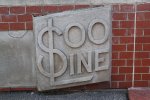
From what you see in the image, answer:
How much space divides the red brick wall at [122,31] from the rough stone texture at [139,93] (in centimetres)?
7

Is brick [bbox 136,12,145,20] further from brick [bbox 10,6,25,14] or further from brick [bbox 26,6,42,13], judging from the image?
brick [bbox 10,6,25,14]

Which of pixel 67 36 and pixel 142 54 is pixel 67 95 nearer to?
pixel 67 36

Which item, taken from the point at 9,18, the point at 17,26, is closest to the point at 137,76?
the point at 17,26

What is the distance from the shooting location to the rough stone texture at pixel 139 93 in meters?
3.99

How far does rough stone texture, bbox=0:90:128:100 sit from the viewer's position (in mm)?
4098

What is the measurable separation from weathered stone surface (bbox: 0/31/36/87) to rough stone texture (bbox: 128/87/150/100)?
1.21 meters

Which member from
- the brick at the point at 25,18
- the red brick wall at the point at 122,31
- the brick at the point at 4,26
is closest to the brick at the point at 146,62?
the red brick wall at the point at 122,31

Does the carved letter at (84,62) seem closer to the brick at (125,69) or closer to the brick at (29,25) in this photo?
the brick at (125,69)

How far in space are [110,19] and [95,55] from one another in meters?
0.47

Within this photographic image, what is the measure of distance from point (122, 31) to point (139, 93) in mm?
788

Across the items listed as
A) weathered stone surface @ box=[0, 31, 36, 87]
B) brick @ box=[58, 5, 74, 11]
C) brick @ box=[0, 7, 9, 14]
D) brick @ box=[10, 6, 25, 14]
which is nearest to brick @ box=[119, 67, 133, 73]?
brick @ box=[58, 5, 74, 11]

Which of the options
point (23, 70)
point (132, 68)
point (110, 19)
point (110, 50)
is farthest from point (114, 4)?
point (23, 70)

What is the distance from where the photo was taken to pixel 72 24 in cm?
399

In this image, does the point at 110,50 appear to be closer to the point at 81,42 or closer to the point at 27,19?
the point at 81,42
